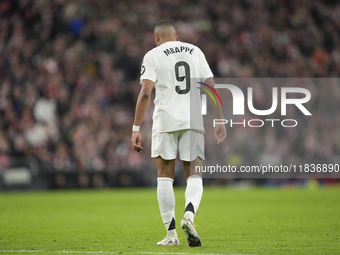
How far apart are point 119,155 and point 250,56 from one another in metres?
7.01

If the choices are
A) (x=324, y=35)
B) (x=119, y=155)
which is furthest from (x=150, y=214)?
(x=324, y=35)

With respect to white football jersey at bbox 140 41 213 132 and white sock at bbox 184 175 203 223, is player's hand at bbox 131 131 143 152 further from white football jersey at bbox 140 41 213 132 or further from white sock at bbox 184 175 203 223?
white sock at bbox 184 175 203 223

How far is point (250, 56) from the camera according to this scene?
2130 centimetres

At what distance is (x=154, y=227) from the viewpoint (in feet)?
23.9

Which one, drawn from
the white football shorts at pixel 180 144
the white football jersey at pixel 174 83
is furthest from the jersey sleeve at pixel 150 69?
the white football shorts at pixel 180 144

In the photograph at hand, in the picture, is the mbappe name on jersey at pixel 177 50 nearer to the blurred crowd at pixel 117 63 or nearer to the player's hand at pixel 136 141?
the player's hand at pixel 136 141

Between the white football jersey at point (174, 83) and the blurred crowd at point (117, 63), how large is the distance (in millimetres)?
10829

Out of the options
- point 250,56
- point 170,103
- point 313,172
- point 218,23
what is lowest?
point 313,172

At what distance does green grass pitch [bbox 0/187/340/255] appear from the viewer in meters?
5.19

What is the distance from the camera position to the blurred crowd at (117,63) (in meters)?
16.5

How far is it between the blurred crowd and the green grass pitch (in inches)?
188

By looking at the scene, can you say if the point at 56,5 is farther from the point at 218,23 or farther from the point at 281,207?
the point at 281,207

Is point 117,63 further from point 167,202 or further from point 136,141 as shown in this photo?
point 167,202

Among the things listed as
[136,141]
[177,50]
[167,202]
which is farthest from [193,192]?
[177,50]
